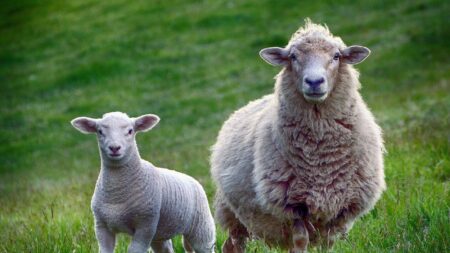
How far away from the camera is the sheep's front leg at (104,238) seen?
505 cm

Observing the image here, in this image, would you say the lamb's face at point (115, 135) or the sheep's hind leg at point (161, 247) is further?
the sheep's hind leg at point (161, 247)

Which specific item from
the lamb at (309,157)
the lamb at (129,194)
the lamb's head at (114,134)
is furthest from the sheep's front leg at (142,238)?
the lamb at (309,157)

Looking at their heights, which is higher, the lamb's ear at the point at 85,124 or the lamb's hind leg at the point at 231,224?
the lamb's ear at the point at 85,124

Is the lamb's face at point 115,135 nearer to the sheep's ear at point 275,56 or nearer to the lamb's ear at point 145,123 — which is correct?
the lamb's ear at point 145,123

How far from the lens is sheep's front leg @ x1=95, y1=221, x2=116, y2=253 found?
5055 mm

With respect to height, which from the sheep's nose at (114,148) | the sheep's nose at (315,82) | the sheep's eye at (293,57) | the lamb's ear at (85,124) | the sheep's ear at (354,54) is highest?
the sheep's eye at (293,57)

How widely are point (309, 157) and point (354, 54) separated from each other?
943 millimetres

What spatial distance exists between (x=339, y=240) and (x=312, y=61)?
1293 millimetres

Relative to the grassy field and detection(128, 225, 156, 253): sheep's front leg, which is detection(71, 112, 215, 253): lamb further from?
the grassy field

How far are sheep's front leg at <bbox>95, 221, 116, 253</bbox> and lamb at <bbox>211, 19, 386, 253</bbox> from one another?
1.17m

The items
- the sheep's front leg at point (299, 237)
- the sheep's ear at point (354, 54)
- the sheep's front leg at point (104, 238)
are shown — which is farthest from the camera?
the sheep's ear at point (354, 54)

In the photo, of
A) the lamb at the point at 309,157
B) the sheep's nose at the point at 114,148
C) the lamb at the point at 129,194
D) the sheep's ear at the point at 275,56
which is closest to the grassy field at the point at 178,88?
the lamb at the point at 309,157

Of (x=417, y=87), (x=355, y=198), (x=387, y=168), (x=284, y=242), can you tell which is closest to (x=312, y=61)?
(x=355, y=198)

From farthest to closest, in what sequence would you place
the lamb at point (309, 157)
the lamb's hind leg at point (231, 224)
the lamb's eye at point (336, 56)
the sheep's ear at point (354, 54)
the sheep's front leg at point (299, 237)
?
the lamb's hind leg at point (231, 224), the sheep's ear at point (354, 54), the lamb's eye at point (336, 56), the lamb at point (309, 157), the sheep's front leg at point (299, 237)
